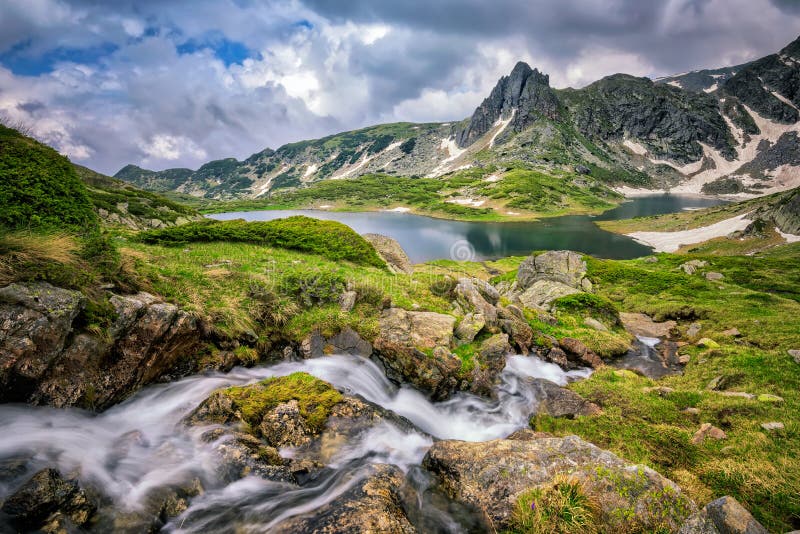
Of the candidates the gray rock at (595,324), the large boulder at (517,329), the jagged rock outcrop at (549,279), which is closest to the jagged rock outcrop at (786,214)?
the jagged rock outcrop at (549,279)

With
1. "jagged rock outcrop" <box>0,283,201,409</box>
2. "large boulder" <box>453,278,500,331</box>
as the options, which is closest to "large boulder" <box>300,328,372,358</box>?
"jagged rock outcrop" <box>0,283,201,409</box>

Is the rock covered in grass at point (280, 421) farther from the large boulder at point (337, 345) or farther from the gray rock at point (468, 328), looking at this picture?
the gray rock at point (468, 328)

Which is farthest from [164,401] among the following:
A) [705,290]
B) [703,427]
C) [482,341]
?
[705,290]

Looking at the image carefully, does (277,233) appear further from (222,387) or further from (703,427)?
(703,427)

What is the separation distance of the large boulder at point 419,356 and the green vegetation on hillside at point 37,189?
37.4 feet

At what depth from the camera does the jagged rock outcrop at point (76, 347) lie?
7078mm

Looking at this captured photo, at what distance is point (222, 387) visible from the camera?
10688 mm

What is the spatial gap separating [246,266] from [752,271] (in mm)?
57887

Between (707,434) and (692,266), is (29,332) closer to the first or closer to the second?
(707,434)

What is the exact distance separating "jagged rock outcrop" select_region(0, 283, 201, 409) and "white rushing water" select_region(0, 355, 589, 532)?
46cm

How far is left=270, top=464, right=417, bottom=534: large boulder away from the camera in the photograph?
6191 millimetres

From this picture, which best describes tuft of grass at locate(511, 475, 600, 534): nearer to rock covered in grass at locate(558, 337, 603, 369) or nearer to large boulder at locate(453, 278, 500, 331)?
large boulder at locate(453, 278, 500, 331)

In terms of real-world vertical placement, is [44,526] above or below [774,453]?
above

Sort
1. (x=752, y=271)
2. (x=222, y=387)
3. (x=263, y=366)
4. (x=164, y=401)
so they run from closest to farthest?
(x=164, y=401) < (x=222, y=387) < (x=263, y=366) < (x=752, y=271)
